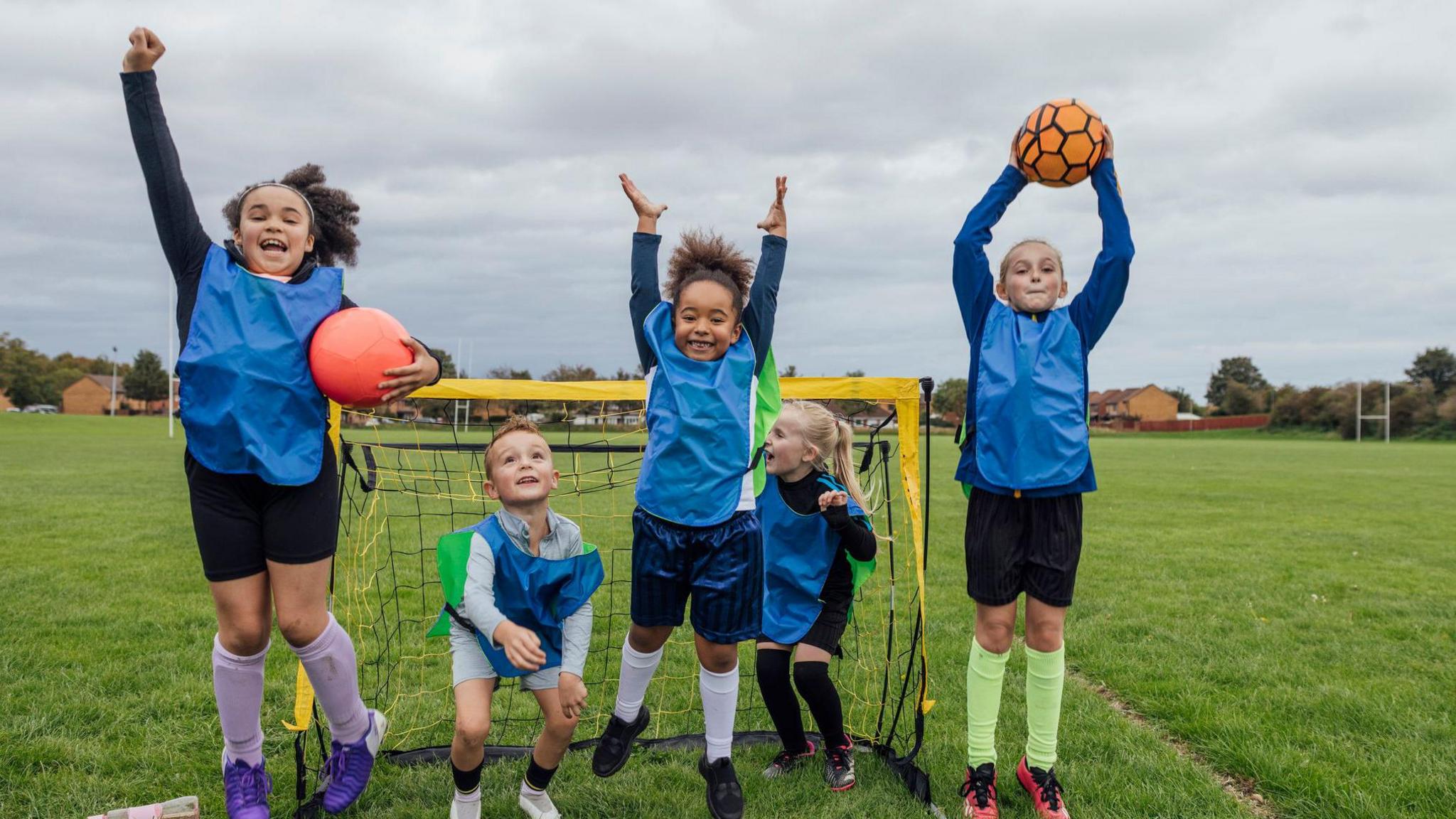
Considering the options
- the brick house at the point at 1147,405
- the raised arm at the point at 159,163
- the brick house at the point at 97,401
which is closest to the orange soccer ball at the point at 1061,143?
the raised arm at the point at 159,163

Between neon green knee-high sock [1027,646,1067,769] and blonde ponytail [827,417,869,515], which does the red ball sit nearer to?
blonde ponytail [827,417,869,515]

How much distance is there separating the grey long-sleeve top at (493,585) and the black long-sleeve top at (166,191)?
1.18 m

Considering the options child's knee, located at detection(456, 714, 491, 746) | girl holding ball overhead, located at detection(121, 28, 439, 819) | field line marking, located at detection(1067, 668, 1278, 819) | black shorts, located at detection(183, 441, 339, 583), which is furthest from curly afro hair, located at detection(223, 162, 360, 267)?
field line marking, located at detection(1067, 668, 1278, 819)

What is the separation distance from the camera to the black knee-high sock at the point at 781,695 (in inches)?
155

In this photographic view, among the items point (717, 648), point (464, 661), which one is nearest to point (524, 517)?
point (464, 661)

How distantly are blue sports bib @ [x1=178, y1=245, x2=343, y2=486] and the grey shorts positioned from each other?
790 mm

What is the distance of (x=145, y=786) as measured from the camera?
140 inches

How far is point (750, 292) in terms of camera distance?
12.0ft

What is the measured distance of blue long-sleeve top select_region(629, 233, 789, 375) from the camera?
3604 mm

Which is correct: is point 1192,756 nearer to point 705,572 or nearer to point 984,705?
point 984,705

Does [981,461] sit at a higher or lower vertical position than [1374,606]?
higher

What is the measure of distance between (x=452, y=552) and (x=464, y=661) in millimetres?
384

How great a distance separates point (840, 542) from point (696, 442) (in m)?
1.09

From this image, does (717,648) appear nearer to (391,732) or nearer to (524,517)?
(524,517)
